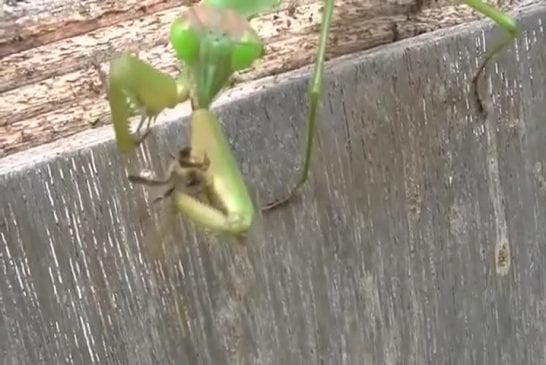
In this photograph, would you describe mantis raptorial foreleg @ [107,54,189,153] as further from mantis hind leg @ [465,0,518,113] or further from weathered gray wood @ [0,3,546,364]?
mantis hind leg @ [465,0,518,113]

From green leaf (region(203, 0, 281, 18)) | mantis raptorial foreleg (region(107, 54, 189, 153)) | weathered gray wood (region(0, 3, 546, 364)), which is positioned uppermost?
green leaf (region(203, 0, 281, 18))

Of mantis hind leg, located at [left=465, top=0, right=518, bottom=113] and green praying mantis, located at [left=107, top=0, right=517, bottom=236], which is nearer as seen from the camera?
green praying mantis, located at [left=107, top=0, right=517, bottom=236]

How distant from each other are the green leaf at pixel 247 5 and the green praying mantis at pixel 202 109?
5 cm

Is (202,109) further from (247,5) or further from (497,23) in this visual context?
(497,23)

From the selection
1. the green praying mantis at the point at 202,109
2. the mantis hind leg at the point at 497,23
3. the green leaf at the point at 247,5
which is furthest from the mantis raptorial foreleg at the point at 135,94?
the mantis hind leg at the point at 497,23

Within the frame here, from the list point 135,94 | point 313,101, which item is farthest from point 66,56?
point 313,101

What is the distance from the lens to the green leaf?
94 centimetres

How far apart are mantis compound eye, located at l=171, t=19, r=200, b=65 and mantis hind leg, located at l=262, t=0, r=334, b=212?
0.40 feet

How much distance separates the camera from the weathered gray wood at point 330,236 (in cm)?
91

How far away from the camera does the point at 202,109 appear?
2.86 feet

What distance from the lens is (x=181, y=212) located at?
2.86ft

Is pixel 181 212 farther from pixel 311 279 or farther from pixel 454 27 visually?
pixel 454 27

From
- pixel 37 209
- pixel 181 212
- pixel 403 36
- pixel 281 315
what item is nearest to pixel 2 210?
pixel 37 209

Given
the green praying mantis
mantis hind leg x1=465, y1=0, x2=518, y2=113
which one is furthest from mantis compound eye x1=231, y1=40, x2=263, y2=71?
mantis hind leg x1=465, y1=0, x2=518, y2=113
